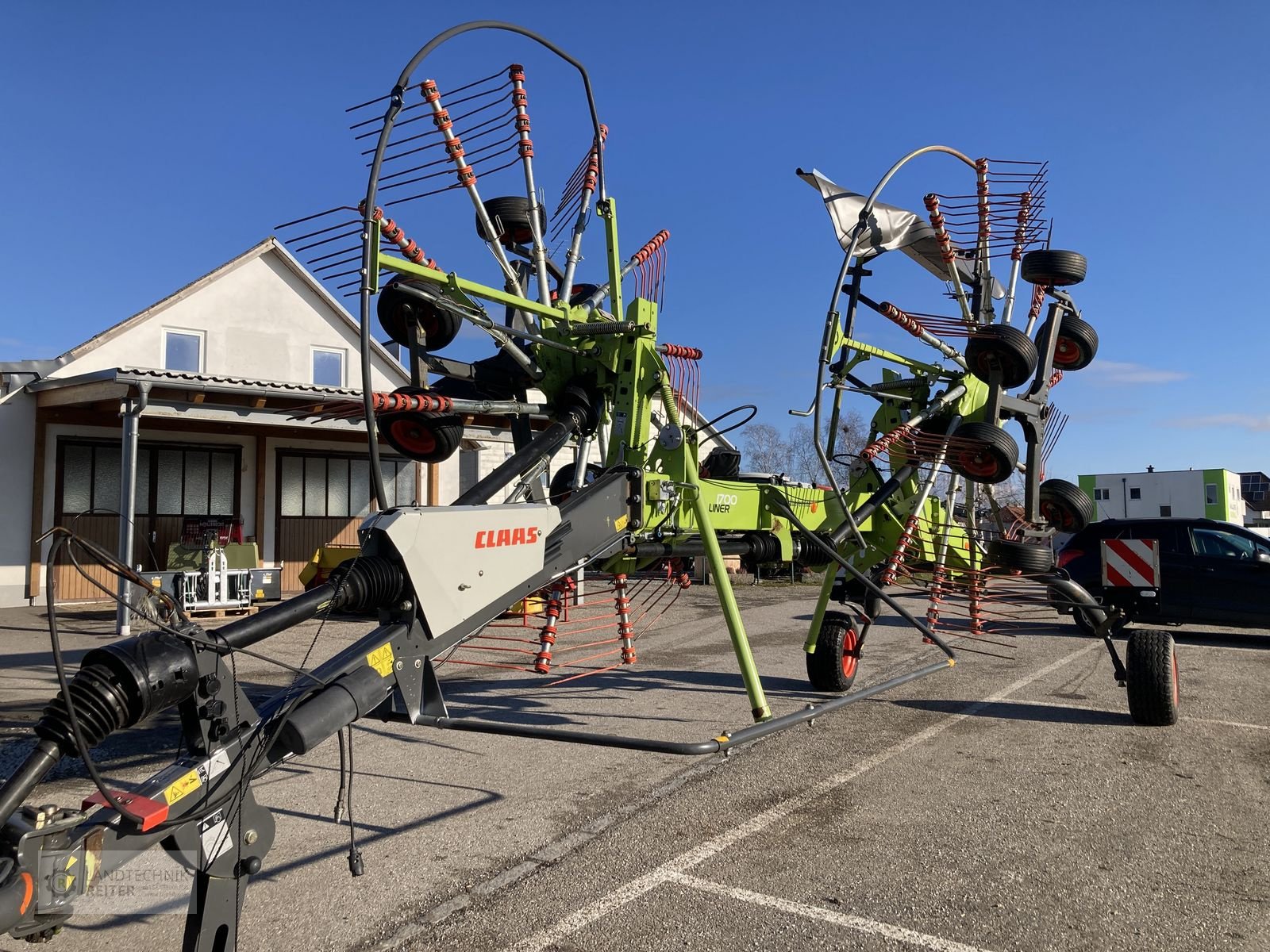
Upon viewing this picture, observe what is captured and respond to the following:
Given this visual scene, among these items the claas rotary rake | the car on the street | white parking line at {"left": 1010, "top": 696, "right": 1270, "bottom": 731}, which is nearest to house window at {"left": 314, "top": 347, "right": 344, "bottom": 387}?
the claas rotary rake

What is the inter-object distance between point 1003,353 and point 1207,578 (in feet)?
23.5

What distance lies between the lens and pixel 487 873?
4066 millimetres

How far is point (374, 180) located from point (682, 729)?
4.57 metres

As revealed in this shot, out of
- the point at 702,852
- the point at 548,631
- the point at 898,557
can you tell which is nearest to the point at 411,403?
the point at 702,852

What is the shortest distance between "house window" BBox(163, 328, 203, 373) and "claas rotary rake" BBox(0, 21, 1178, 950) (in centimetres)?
1048

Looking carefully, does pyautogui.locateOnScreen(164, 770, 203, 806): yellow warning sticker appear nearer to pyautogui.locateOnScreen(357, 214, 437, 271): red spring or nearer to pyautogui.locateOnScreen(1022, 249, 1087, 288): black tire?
pyautogui.locateOnScreen(357, 214, 437, 271): red spring

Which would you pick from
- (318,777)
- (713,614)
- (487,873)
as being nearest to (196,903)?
(487,873)

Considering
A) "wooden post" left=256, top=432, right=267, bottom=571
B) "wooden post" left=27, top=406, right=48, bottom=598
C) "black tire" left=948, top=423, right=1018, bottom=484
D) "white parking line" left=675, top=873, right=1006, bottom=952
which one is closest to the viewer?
"white parking line" left=675, top=873, right=1006, bottom=952

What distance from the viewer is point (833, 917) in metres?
3.63

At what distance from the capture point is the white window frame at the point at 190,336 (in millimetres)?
17203

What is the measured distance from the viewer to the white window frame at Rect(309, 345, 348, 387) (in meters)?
19.1

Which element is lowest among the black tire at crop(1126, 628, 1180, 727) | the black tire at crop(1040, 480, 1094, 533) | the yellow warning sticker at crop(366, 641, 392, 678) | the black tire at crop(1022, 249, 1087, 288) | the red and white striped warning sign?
the black tire at crop(1126, 628, 1180, 727)

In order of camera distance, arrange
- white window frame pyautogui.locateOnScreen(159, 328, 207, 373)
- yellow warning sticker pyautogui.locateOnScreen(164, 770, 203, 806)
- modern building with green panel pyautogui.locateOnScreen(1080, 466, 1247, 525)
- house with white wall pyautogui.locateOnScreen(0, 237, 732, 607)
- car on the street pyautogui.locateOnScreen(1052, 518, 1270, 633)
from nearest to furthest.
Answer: yellow warning sticker pyautogui.locateOnScreen(164, 770, 203, 806), car on the street pyautogui.locateOnScreen(1052, 518, 1270, 633), house with white wall pyautogui.locateOnScreen(0, 237, 732, 607), white window frame pyautogui.locateOnScreen(159, 328, 207, 373), modern building with green panel pyautogui.locateOnScreen(1080, 466, 1247, 525)

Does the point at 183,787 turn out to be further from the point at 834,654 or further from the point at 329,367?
the point at 329,367
